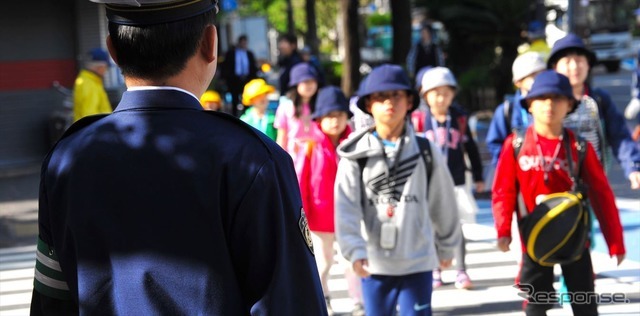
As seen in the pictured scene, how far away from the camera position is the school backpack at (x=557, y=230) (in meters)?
5.80

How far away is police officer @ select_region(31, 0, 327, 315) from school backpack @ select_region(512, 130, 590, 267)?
12.0 feet

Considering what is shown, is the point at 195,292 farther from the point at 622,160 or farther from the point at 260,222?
the point at 622,160

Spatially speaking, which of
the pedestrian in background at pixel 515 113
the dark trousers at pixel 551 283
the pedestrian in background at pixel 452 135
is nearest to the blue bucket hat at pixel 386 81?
the dark trousers at pixel 551 283

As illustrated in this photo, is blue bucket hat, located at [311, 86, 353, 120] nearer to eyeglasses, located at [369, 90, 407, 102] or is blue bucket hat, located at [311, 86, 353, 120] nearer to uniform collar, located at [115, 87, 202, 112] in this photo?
eyeglasses, located at [369, 90, 407, 102]

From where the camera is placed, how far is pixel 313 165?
7738 millimetres

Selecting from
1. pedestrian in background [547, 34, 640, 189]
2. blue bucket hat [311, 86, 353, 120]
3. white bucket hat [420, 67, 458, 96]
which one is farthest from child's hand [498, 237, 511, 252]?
white bucket hat [420, 67, 458, 96]

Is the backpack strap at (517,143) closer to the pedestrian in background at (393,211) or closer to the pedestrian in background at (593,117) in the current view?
the pedestrian in background at (393,211)

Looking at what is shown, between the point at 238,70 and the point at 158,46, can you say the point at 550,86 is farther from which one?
the point at 238,70

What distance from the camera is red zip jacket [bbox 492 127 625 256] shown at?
6020mm

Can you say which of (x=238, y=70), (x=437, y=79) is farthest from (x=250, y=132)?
(x=238, y=70)

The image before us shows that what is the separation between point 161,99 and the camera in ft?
7.72

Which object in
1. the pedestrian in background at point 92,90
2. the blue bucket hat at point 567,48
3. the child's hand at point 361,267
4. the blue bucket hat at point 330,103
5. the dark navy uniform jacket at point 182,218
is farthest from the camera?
the pedestrian in background at point 92,90

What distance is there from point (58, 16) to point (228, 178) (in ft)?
60.0

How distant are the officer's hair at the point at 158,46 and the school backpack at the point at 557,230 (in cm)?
378
